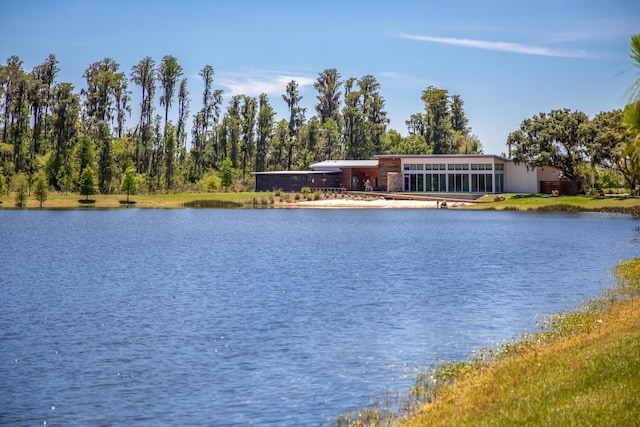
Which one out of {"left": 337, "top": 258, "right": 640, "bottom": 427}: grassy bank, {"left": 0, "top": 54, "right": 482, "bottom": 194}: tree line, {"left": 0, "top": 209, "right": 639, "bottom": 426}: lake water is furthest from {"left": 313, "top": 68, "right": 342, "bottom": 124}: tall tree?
{"left": 337, "top": 258, "right": 640, "bottom": 427}: grassy bank

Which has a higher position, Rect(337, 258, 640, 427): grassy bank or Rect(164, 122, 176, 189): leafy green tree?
Rect(164, 122, 176, 189): leafy green tree

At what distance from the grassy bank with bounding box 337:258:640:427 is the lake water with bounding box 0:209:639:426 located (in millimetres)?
996

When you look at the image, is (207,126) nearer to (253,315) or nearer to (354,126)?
(354,126)

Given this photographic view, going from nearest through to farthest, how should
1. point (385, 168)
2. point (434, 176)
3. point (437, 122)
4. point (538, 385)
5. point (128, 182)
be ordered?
point (538, 385) < point (128, 182) < point (434, 176) < point (385, 168) < point (437, 122)

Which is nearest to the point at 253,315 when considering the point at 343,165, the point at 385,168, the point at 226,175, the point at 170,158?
the point at 385,168

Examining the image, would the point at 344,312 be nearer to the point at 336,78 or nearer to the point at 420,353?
the point at 420,353

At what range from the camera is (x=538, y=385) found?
42.4 feet

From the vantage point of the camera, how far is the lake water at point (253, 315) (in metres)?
15.8

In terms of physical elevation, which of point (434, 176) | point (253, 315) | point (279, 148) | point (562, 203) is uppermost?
point (279, 148)

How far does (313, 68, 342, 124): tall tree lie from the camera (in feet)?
494

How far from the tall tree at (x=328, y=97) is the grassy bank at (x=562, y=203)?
5393 cm

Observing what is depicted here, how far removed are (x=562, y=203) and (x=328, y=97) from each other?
6574 cm

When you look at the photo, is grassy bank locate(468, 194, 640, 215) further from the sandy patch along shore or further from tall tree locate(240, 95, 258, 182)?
tall tree locate(240, 95, 258, 182)

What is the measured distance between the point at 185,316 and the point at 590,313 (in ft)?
40.4
